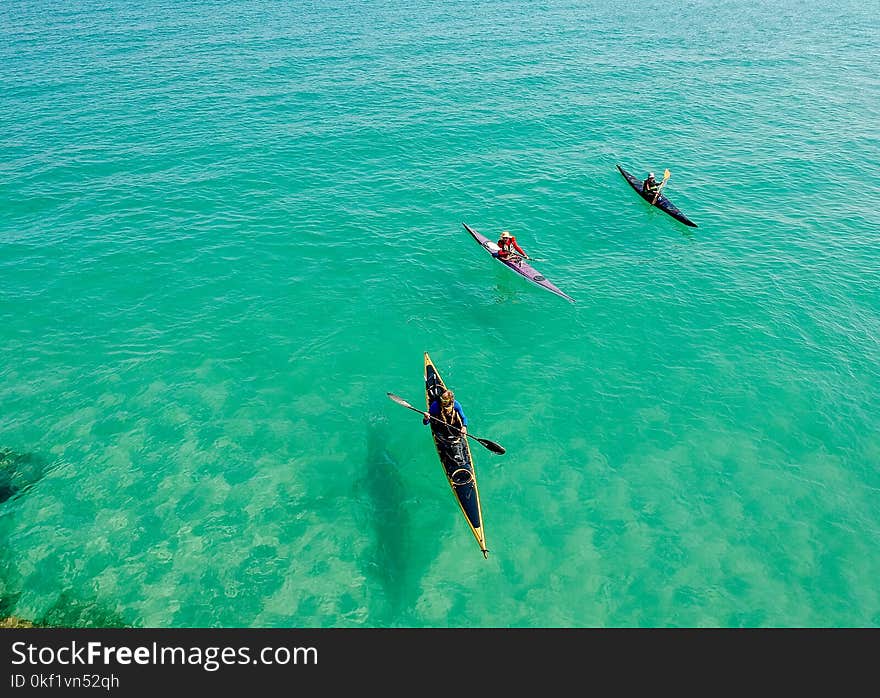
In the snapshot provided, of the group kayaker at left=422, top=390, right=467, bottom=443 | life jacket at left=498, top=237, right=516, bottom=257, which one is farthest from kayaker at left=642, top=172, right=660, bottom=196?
kayaker at left=422, top=390, right=467, bottom=443

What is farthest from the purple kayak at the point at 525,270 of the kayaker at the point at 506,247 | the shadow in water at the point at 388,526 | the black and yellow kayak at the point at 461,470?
the shadow in water at the point at 388,526

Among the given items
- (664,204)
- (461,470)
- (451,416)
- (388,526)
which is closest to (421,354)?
(451,416)

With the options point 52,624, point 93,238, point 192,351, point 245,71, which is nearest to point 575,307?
point 192,351

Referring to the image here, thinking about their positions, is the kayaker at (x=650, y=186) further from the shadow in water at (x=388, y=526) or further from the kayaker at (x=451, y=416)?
the shadow in water at (x=388, y=526)

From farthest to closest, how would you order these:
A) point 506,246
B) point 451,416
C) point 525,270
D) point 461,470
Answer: point 506,246 → point 525,270 → point 451,416 → point 461,470

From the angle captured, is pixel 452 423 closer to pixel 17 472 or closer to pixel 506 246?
pixel 506 246
